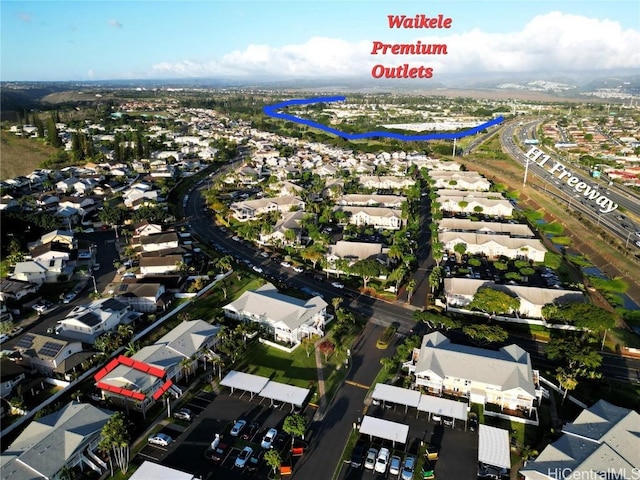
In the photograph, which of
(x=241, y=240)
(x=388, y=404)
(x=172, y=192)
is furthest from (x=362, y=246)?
(x=172, y=192)

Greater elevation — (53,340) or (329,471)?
(53,340)

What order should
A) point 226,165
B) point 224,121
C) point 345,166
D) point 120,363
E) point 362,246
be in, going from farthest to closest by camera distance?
point 224,121 < point 226,165 < point 345,166 < point 362,246 < point 120,363

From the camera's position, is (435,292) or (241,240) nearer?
(435,292)

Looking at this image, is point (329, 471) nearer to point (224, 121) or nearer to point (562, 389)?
point (562, 389)

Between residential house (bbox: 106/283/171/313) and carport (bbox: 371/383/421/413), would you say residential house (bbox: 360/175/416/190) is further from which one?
carport (bbox: 371/383/421/413)

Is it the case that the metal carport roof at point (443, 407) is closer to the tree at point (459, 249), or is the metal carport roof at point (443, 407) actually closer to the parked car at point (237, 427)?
the parked car at point (237, 427)

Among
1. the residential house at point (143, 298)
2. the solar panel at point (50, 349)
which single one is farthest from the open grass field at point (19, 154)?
the solar panel at point (50, 349)

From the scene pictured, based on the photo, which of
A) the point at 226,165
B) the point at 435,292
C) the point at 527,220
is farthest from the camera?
the point at 226,165
